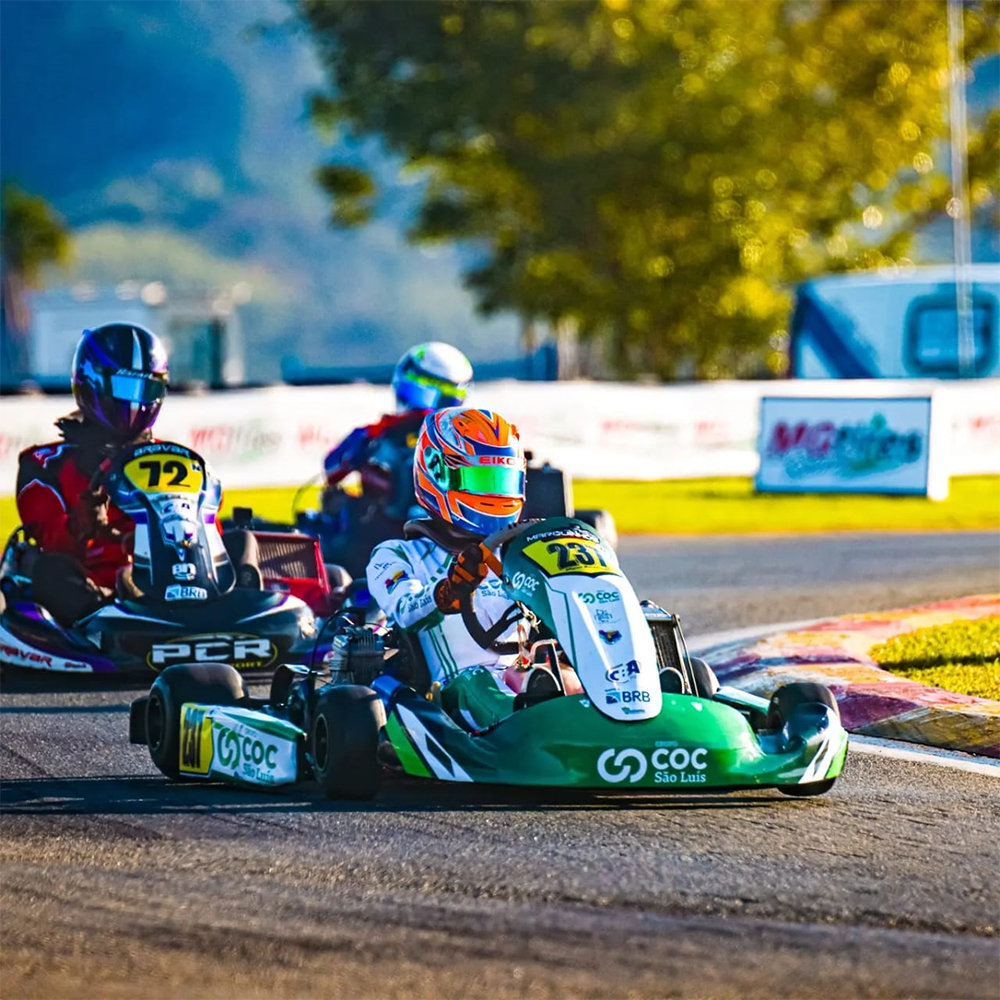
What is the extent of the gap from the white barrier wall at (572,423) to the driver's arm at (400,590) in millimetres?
12510

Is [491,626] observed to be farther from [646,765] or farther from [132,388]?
[132,388]

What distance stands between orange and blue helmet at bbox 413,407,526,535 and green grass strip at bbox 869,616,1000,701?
2.22 m

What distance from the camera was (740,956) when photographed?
4586 millimetres

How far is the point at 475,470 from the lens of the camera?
7.05 m

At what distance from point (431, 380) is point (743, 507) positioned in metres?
7.85

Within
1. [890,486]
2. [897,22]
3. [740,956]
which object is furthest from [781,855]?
[897,22]

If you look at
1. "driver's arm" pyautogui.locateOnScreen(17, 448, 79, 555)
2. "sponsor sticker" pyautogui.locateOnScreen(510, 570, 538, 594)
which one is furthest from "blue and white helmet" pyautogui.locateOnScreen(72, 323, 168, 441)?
→ "sponsor sticker" pyautogui.locateOnScreen(510, 570, 538, 594)

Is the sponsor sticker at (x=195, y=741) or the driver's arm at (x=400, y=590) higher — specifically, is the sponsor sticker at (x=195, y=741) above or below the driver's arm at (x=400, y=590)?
below

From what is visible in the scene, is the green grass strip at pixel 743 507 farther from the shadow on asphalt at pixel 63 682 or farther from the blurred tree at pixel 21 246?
the blurred tree at pixel 21 246

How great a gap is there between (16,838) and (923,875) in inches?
96.7

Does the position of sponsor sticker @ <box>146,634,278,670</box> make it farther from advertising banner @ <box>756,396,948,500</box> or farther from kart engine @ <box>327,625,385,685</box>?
advertising banner @ <box>756,396,948,500</box>

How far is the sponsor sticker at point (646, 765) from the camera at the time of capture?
6137mm

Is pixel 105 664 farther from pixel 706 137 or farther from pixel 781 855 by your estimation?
pixel 706 137

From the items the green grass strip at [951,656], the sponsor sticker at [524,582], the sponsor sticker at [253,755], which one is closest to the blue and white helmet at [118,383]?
the green grass strip at [951,656]
